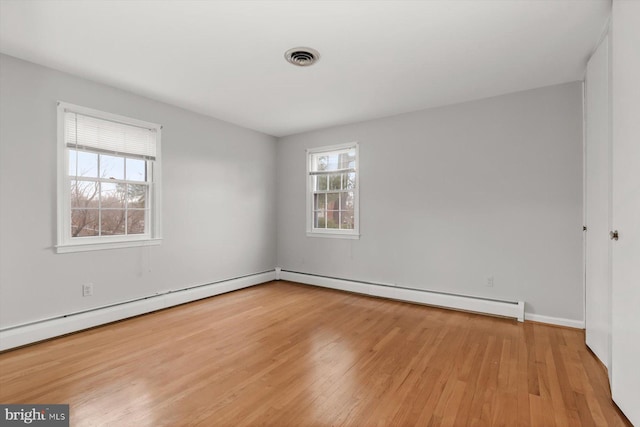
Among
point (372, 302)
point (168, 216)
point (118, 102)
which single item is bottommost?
point (372, 302)

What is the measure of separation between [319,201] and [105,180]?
314cm

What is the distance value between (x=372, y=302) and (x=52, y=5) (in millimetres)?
4368

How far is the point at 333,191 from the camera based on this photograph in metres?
5.18

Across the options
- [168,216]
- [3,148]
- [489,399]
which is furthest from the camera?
[168,216]

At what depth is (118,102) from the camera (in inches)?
140

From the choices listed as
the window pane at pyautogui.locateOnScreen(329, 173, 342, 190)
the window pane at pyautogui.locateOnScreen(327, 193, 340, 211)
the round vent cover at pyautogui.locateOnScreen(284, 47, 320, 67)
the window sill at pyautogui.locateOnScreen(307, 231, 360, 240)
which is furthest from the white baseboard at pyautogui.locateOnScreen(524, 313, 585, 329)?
the round vent cover at pyautogui.locateOnScreen(284, 47, 320, 67)

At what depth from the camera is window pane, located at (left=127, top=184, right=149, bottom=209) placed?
12.3 feet

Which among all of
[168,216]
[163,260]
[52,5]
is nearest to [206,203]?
[168,216]

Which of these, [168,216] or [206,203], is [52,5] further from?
[206,203]

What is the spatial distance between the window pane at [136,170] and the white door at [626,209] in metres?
4.61

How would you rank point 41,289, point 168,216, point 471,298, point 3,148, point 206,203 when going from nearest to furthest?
point 3,148 → point 41,289 → point 471,298 → point 168,216 → point 206,203

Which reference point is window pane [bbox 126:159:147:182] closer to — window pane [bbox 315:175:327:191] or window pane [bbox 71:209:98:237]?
window pane [bbox 71:209:98:237]
